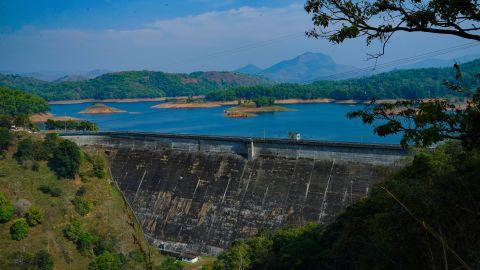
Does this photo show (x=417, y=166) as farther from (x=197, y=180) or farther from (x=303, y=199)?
(x=197, y=180)

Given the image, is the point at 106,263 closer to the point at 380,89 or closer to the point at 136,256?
the point at 136,256

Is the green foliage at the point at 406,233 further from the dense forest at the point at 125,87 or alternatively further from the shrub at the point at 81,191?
the dense forest at the point at 125,87

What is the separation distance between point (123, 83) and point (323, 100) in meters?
72.7

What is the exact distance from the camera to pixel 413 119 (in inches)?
240

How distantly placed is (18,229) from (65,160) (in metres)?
5.93

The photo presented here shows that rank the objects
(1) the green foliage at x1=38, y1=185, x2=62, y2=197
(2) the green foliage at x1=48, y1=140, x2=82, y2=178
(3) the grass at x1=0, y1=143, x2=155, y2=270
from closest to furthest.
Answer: (3) the grass at x1=0, y1=143, x2=155, y2=270, (1) the green foliage at x1=38, y1=185, x2=62, y2=197, (2) the green foliage at x1=48, y1=140, x2=82, y2=178

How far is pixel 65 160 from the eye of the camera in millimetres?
28234

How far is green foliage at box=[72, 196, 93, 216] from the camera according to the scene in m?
26.1

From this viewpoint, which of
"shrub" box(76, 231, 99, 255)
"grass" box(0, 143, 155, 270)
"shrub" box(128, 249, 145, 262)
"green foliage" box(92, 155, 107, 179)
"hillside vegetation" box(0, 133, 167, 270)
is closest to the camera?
"shrub" box(128, 249, 145, 262)

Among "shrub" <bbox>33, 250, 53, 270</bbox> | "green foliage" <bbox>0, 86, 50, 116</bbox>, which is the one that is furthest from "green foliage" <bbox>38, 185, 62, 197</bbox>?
"green foliage" <bbox>0, 86, 50, 116</bbox>

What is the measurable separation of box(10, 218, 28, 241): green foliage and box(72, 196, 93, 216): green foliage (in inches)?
120

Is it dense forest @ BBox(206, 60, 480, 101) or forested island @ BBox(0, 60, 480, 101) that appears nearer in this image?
dense forest @ BBox(206, 60, 480, 101)

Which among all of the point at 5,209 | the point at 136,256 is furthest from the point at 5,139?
the point at 136,256

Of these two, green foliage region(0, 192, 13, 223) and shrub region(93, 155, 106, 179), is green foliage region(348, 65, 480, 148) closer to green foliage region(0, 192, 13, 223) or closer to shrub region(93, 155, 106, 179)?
green foliage region(0, 192, 13, 223)
